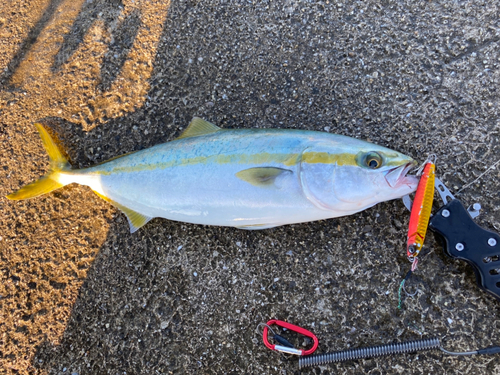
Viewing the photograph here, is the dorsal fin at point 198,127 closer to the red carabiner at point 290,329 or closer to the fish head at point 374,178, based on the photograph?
the fish head at point 374,178

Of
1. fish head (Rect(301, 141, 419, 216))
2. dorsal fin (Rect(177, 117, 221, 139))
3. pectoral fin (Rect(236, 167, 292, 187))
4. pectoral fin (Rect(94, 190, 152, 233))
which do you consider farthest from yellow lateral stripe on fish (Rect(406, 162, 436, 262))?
pectoral fin (Rect(94, 190, 152, 233))

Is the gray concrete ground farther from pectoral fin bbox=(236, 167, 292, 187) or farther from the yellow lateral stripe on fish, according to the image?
pectoral fin bbox=(236, 167, 292, 187)

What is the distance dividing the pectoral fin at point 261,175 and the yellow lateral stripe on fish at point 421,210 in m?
0.76

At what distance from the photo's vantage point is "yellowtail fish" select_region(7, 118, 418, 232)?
5.51 ft

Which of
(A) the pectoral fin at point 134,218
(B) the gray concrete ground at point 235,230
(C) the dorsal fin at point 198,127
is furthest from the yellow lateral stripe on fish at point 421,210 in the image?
(A) the pectoral fin at point 134,218

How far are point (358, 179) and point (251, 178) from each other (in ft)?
1.98


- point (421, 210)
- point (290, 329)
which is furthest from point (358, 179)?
point (290, 329)

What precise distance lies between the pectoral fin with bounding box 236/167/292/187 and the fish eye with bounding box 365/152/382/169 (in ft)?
1.44

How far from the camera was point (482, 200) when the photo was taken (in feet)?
6.29

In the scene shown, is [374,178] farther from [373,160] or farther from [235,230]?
[235,230]

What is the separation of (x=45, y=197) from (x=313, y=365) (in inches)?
92.5

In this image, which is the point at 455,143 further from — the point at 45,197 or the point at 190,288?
the point at 45,197

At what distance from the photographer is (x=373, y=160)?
1.67m

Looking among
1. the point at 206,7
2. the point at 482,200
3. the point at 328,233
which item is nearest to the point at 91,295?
the point at 328,233
